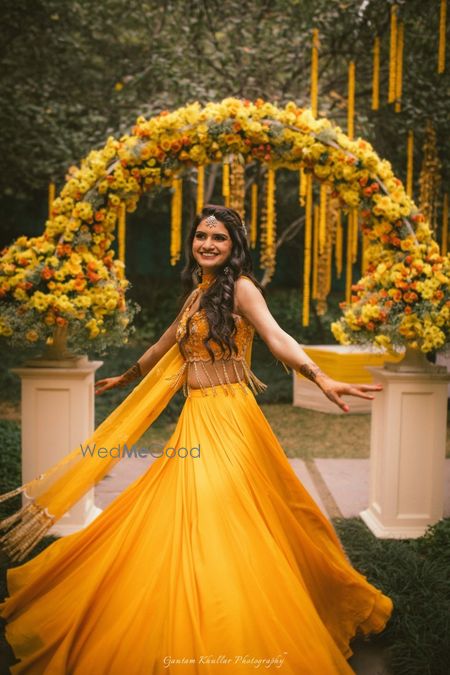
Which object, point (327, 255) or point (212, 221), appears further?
point (327, 255)

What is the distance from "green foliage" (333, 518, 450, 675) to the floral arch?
1.29m

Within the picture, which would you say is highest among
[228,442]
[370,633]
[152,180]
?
[152,180]

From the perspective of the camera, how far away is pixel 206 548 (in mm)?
2625

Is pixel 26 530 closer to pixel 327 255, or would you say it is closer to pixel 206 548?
pixel 206 548

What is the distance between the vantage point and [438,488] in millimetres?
4703

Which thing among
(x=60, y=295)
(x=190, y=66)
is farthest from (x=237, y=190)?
(x=60, y=295)

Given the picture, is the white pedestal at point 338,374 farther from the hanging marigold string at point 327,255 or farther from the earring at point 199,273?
the earring at point 199,273

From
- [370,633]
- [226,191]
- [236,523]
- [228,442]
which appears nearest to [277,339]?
[228,442]

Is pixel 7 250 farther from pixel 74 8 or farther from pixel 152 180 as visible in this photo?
pixel 74 8

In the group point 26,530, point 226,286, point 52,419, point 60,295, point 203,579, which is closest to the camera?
point 203,579

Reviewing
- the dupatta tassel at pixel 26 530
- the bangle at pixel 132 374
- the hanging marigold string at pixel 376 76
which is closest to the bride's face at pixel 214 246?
the bangle at pixel 132 374

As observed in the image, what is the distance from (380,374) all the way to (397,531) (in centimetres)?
109

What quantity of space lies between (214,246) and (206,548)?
1296 mm

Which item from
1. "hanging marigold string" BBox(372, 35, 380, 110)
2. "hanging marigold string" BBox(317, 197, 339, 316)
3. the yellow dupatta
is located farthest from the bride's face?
"hanging marigold string" BBox(317, 197, 339, 316)
